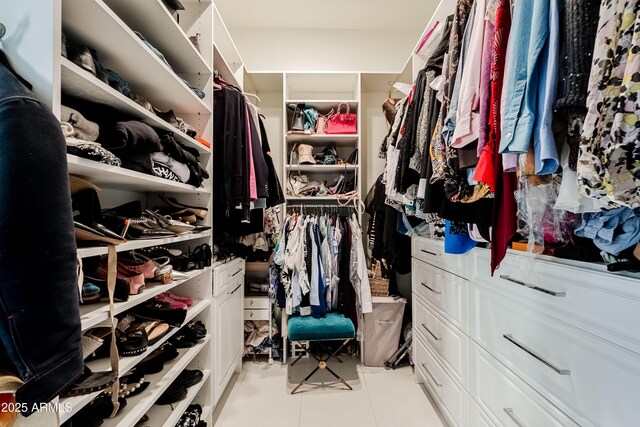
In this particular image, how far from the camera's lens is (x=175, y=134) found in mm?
1254

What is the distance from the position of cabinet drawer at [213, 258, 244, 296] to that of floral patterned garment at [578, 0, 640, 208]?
5.03 feet

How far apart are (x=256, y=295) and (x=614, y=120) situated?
86.9 inches

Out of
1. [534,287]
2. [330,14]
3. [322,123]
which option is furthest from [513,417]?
[330,14]

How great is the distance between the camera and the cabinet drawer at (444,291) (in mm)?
1328

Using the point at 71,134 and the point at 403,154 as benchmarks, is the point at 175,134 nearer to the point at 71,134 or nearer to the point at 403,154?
the point at 71,134

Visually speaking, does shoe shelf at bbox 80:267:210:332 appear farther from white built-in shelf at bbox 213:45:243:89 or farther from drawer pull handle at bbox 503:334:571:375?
white built-in shelf at bbox 213:45:243:89

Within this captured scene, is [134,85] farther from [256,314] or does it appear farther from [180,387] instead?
[256,314]

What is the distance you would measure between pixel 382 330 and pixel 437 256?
0.89 meters

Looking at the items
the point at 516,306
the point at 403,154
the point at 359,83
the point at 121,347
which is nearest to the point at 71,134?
the point at 121,347

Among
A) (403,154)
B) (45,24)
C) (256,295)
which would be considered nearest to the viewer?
(45,24)

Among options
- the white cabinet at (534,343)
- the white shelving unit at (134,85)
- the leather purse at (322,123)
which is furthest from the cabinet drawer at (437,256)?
the white shelving unit at (134,85)

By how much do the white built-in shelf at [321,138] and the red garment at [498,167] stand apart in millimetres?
1568

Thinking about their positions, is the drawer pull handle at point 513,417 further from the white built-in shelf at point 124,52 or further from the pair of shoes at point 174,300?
Result: the white built-in shelf at point 124,52

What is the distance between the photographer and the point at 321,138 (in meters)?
2.38
